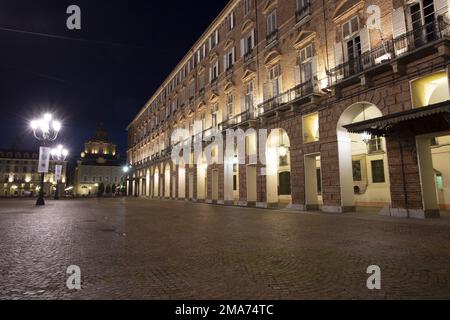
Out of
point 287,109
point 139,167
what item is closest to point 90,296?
point 287,109

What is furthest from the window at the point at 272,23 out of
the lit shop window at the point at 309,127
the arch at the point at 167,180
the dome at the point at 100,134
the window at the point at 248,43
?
the dome at the point at 100,134

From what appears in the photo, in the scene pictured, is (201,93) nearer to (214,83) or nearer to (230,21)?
(214,83)

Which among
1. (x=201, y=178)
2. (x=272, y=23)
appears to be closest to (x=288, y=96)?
(x=272, y=23)

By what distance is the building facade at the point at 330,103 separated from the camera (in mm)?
12023

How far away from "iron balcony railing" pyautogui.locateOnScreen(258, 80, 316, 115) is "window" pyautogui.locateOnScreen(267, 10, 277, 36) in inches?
194

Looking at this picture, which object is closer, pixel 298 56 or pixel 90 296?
pixel 90 296

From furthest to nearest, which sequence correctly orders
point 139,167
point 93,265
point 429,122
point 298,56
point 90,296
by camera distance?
point 139,167 → point 298,56 → point 429,122 → point 93,265 → point 90,296

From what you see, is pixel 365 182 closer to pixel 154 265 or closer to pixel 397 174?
pixel 397 174

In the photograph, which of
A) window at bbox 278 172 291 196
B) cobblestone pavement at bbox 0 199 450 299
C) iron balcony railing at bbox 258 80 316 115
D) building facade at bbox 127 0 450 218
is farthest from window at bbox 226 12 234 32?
cobblestone pavement at bbox 0 199 450 299

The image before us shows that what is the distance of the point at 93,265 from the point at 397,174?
12.2m

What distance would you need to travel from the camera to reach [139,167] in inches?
2181

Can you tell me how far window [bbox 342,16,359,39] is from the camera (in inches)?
587

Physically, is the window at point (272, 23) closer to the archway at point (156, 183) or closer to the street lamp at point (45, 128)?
the street lamp at point (45, 128)

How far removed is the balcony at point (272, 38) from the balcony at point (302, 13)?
2013 millimetres
